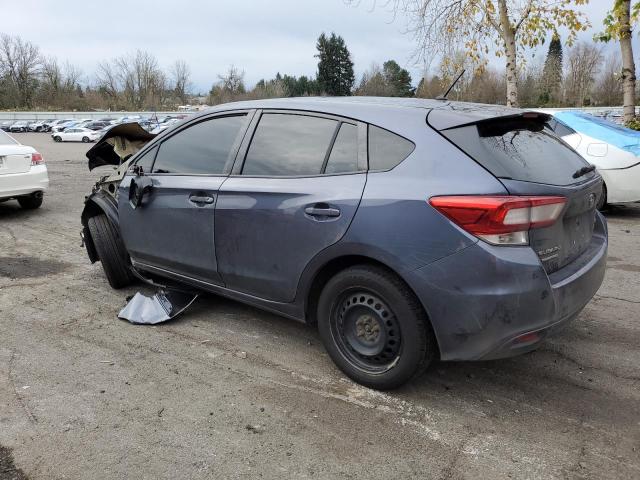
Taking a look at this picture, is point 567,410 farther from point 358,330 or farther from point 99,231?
point 99,231

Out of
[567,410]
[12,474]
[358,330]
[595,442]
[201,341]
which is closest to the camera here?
[12,474]

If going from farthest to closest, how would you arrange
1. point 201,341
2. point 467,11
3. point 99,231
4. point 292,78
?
point 292,78, point 467,11, point 99,231, point 201,341

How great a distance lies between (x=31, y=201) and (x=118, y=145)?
4764 millimetres

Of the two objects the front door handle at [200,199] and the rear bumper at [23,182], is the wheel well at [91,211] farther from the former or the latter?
the rear bumper at [23,182]

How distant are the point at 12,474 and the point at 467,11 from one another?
47.1 feet

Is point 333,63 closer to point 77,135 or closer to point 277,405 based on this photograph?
point 77,135

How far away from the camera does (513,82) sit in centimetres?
1404

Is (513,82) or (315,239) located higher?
(513,82)

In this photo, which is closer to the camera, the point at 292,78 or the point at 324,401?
the point at 324,401

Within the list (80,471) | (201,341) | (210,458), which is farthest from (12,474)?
(201,341)

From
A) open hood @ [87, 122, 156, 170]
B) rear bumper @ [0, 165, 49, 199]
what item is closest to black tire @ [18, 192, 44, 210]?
rear bumper @ [0, 165, 49, 199]

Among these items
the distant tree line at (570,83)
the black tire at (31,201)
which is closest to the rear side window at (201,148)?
the black tire at (31,201)

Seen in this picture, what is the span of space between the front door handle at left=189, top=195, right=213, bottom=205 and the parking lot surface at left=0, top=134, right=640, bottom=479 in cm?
102

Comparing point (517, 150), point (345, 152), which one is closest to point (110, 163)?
point (345, 152)
